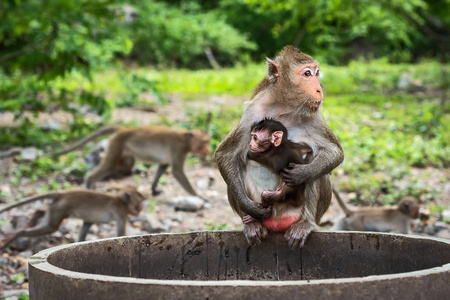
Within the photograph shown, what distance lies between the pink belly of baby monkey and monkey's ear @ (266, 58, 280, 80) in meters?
0.72

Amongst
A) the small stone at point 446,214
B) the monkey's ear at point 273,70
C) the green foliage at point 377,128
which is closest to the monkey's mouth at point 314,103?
the monkey's ear at point 273,70

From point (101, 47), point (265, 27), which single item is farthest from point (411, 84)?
point (265, 27)

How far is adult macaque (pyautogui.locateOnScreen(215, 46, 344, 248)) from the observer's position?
323cm

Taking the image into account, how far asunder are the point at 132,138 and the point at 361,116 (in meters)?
4.41

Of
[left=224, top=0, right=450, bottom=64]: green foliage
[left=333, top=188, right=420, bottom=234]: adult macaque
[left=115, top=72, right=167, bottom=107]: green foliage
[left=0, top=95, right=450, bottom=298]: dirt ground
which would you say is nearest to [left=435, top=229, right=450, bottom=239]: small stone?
[left=333, top=188, right=420, bottom=234]: adult macaque

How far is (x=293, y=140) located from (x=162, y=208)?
427cm

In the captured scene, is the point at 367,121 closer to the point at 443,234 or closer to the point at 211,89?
the point at 211,89

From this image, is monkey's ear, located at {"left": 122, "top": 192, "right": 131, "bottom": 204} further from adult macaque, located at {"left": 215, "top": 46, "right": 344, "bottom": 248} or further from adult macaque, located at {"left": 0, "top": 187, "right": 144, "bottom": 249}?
adult macaque, located at {"left": 215, "top": 46, "right": 344, "bottom": 248}

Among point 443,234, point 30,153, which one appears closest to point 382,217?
point 443,234

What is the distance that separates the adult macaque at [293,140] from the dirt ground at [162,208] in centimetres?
213

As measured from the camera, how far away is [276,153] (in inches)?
127

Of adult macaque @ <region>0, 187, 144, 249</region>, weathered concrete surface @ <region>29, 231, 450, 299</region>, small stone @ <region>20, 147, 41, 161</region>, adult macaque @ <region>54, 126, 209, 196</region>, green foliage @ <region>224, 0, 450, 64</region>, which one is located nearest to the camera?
weathered concrete surface @ <region>29, 231, 450, 299</region>

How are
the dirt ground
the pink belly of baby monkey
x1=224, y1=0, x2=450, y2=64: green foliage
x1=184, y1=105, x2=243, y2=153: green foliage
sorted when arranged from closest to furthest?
1. the pink belly of baby monkey
2. the dirt ground
3. x1=184, y1=105, x2=243, y2=153: green foliage
4. x1=224, y1=0, x2=450, y2=64: green foliage

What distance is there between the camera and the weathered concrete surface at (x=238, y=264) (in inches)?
74.2
